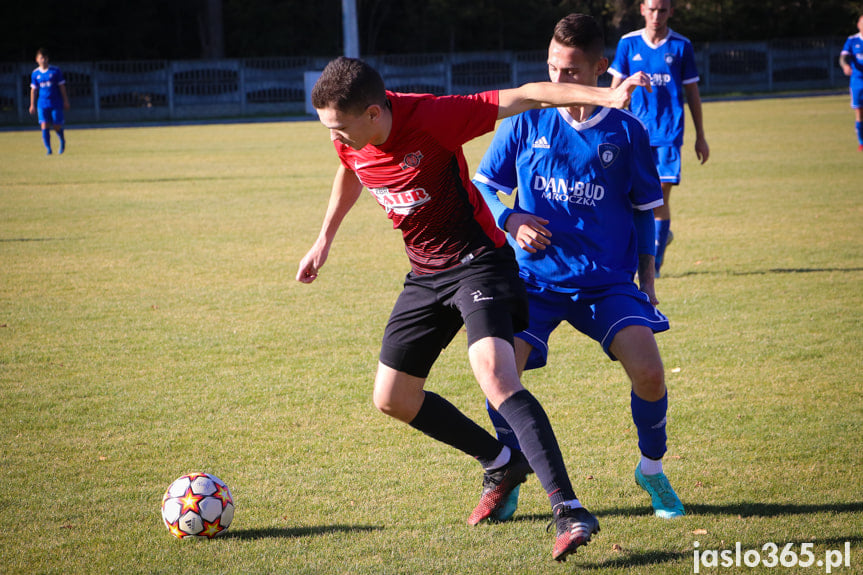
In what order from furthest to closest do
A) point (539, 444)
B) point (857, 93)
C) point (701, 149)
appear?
point (857, 93), point (701, 149), point (539, 444)

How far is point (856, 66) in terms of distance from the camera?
1638 centimetres

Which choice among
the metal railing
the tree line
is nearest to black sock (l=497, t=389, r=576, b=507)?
the metal railing

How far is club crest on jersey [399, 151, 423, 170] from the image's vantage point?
3.38 metres

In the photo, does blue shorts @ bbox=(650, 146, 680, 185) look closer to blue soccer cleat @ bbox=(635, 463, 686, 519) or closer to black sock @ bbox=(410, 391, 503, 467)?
blue soccer cleat @ bbox=(635, 463, 686, 519)

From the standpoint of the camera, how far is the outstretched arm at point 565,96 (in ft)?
9.61

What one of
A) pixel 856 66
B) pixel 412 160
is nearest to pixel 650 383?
pixel 412 160

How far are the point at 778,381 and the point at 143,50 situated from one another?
46275 mm

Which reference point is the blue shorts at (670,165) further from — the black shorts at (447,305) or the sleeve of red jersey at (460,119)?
the sleeve of red jersey at (460,119)

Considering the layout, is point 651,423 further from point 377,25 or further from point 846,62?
point 377,25

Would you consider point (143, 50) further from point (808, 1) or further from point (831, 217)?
point (831, 217)

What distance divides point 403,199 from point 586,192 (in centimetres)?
86

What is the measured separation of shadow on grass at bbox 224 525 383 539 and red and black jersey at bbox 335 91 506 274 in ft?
3.69

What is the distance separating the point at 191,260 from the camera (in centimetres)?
935

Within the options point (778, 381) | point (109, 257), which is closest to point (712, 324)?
point (778, 381)
